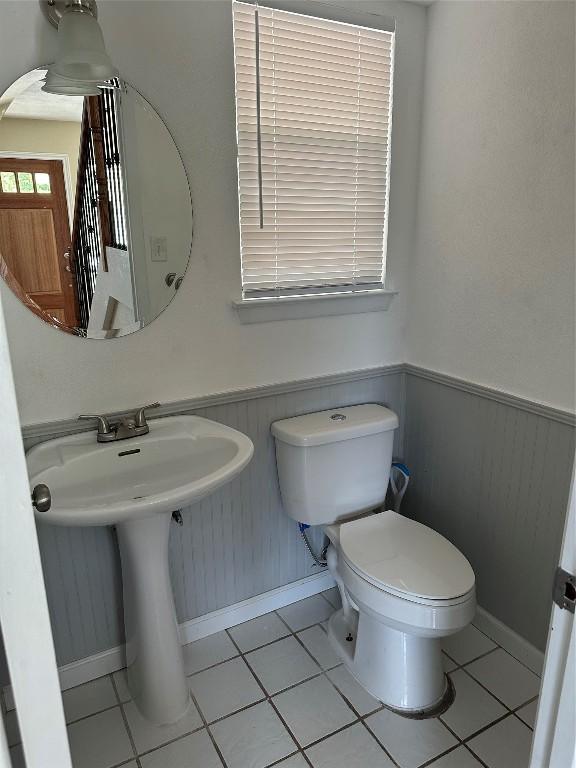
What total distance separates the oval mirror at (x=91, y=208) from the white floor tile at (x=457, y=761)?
4.89ft

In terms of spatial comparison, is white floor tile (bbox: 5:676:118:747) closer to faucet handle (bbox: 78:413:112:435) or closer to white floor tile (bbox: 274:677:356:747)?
white floor tile (bbox: 274:677:356:747)

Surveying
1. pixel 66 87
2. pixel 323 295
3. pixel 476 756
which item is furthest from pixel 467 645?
pixel 66 87

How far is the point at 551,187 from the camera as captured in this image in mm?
1517

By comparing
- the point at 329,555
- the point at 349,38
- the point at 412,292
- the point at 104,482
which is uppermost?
the point at 349,38

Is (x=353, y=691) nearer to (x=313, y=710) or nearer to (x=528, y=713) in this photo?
(x=313, y=710)

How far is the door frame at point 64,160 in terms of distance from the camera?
1.35m

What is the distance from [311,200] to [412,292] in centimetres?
55

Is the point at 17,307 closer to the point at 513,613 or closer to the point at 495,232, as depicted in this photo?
the point at 495,232

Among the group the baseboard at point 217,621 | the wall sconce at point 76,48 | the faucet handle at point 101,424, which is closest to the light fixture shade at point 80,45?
the wall sconce at point 76,48

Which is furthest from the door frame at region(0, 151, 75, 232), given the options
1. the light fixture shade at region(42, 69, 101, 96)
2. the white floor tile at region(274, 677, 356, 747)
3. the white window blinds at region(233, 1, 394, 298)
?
the white floor tile at region(274, 677, 356, 747)

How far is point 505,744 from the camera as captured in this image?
153 centimetres

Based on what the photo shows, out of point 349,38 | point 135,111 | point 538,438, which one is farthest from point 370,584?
point 349,38

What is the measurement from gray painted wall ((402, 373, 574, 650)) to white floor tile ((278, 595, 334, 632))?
519 millimetres

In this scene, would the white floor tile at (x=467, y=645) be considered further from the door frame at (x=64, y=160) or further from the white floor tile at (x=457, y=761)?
the door frame at (x=64, y=160)
